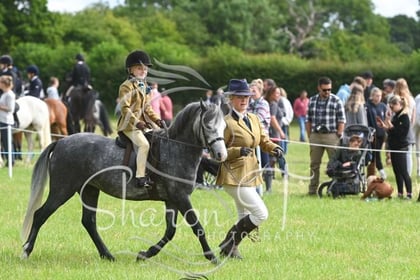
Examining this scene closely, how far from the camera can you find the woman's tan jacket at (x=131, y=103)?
342 inches

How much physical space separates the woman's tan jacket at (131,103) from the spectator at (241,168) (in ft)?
2.98

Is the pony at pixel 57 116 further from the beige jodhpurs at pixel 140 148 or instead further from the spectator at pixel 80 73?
the beige jodhpurs at pixel 140 148

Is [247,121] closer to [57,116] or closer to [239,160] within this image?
[239,160]

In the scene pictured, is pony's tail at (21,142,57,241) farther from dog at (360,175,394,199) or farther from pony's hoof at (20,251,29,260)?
dog at (360,175,394,199)

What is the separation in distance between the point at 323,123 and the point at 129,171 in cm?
657

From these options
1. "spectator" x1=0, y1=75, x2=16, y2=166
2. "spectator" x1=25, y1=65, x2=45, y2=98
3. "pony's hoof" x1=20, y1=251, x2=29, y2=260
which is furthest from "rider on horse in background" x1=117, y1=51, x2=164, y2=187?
"spectator" x1=25, y1=65, x2=45, y2=98

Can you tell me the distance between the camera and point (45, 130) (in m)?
19.7

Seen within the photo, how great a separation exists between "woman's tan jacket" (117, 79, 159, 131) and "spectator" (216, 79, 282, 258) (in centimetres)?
91

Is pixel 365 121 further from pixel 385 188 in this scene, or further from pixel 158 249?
pixel 158 249

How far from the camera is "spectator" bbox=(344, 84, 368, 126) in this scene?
1598cm

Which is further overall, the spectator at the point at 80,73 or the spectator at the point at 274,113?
the spectator at the point at 80,73

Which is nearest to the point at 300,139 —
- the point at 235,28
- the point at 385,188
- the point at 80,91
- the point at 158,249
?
the point at 80,91

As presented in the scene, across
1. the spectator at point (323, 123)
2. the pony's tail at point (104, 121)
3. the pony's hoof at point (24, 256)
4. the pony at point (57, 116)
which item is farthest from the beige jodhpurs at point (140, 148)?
the pony's tail at point (104, 121)

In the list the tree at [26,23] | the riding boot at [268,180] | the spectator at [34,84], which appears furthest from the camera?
the tree at [26,23]
